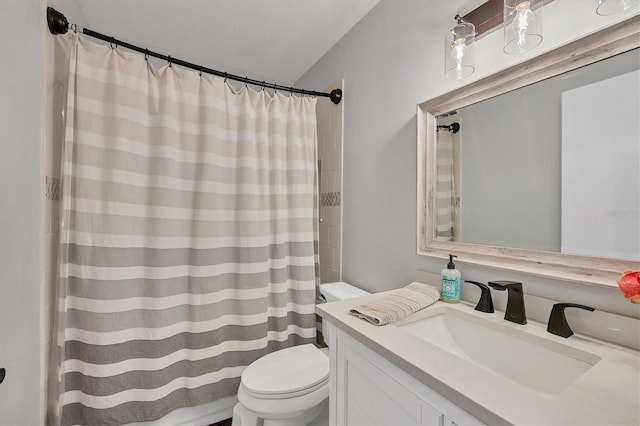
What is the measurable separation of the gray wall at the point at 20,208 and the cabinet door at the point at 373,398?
97 cm

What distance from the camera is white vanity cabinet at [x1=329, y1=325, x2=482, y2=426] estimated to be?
62 centimetres

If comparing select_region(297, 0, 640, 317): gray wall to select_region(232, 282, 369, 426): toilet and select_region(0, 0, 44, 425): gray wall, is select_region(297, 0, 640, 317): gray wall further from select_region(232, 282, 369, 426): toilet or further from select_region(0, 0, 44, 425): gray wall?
select_region(0, 0, 44, 425): gray wall

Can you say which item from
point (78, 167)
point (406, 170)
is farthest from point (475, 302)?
point (78, 167)

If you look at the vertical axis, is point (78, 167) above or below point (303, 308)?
above

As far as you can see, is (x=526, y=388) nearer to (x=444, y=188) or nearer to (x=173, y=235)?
(x=444, y=188)

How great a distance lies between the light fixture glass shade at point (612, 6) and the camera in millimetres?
717

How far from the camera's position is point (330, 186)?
2.04 m

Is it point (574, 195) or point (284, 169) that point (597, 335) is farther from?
point (284, 169)

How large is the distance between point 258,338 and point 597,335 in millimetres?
1516

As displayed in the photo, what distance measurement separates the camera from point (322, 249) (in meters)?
2.12

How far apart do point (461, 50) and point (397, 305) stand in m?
1.02

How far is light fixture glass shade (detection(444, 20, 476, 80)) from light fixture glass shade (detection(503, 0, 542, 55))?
14 cm

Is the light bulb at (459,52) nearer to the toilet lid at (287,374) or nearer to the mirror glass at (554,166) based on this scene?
the mirror glass at (554,166)

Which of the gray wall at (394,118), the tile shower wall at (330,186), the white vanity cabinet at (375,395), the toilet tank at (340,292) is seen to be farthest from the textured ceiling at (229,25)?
the white vanity cabinet at (375,395)
